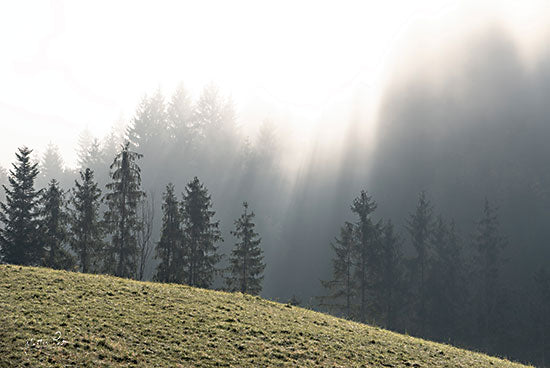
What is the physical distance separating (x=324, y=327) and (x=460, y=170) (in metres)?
87.4

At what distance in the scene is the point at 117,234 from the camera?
41.6 metres

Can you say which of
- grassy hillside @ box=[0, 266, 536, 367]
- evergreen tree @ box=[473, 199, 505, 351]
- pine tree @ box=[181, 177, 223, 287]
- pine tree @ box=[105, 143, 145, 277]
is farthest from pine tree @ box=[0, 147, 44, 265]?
evergreen tree @ box=[473, 199, 505, 351]

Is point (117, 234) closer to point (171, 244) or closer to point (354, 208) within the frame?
point (171, 244)

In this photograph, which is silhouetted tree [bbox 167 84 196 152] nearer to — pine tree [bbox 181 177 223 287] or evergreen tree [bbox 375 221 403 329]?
pine tree [bbox 181 177 223 287]

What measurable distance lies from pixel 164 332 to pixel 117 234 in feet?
98.2

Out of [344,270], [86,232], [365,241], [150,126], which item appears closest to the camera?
[86,232]

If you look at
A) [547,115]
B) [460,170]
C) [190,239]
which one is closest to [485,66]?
[547,115]

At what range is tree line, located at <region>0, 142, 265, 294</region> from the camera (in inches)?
1619

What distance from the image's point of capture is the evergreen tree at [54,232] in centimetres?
4331

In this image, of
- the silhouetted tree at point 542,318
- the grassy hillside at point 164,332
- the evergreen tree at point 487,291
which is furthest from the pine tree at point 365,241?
the grassy hillside at point 164,332

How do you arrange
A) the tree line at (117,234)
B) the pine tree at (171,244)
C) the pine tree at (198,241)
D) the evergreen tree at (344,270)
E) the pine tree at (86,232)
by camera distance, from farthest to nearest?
1. the evergreen tree at (344,270)
2. the pine tree at (198,241)
3. the pine tree at (86,232)
4. the pine tree at (171,244)
5. the tree line at (117,234)

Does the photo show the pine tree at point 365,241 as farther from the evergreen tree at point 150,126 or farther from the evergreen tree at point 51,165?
the evergreen tree at point 51,165

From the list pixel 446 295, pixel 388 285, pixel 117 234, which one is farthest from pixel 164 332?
pixel 446 295

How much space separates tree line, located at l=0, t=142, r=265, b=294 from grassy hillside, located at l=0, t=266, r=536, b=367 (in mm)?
20749
